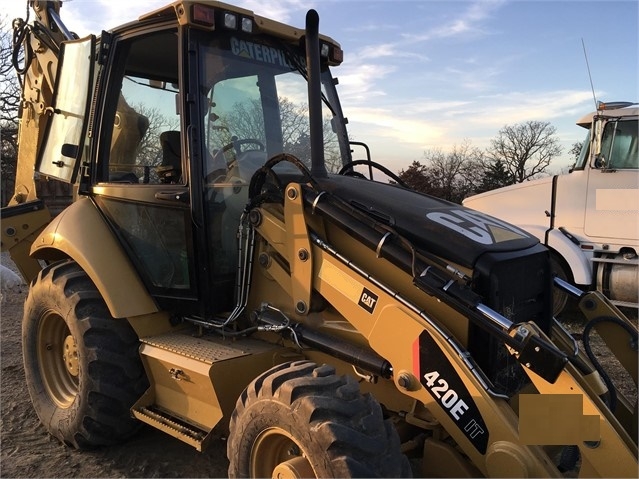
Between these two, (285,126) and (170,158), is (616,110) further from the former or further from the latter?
(170,158)

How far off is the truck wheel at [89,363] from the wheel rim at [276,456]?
130cm

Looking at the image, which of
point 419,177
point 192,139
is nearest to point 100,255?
point 192,139

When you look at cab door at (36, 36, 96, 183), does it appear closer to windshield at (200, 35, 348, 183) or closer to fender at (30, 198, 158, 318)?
fender at (30, 198, 158, 318)

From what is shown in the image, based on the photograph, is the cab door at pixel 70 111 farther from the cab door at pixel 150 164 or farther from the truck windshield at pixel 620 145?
the truck windshield at pixel 620 145

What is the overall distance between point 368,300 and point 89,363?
1.88m

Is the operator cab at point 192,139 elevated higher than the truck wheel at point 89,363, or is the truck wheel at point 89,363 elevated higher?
the operator cab at point 192,139

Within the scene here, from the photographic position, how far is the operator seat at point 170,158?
370 cm

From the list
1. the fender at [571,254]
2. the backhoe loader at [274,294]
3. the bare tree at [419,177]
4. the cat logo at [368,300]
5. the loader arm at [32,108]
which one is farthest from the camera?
the bare tree at [419,177]

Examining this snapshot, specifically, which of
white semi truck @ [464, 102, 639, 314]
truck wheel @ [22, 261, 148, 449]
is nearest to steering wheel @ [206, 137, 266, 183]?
truck wheel @ [22, 261, 148, 449]

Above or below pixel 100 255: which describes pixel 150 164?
above

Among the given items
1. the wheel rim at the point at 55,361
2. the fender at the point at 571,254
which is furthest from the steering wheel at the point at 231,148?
the fender at the point at 571,254

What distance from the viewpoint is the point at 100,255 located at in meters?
3.70

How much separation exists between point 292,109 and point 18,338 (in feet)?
15.1

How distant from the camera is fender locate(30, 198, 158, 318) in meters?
3.57
